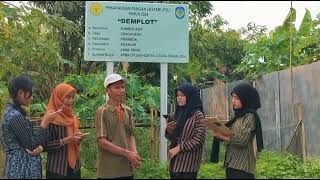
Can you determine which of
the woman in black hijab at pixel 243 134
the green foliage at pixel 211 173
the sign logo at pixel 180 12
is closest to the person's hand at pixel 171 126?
the woman in black hijab at pixel 243 134

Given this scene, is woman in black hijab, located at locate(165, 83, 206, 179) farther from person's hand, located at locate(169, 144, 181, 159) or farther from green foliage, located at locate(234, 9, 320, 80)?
green foliage, located at locate(234, 9, 320, 80)

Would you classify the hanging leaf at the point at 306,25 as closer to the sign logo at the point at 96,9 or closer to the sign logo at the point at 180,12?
the sign logo at the point at 180,12

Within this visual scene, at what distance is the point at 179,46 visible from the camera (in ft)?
19.0

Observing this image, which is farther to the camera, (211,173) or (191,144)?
(191,144)

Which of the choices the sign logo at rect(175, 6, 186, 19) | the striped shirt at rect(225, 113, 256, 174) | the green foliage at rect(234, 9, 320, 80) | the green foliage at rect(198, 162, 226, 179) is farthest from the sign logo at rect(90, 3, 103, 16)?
the green foliage at rect(234, 9, 320, 80)

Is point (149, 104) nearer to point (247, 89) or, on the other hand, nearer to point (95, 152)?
point (95, 152)

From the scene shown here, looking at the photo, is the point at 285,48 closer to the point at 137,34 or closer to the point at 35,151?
the point at 137,34

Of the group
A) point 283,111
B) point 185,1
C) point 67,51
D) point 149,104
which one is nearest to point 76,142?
point 149,104

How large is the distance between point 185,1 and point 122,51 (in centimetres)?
854

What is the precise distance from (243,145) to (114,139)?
0.96 metres

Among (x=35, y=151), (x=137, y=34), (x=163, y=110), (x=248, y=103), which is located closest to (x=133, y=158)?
(x=35, y=151)

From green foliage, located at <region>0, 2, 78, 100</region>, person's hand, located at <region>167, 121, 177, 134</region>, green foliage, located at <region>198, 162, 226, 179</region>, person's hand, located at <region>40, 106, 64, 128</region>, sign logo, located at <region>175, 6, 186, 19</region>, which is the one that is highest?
sign logo, located at <region>175, 6, 186, 19</region>

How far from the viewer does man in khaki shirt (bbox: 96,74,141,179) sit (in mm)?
3461

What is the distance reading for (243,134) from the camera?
138 inches
